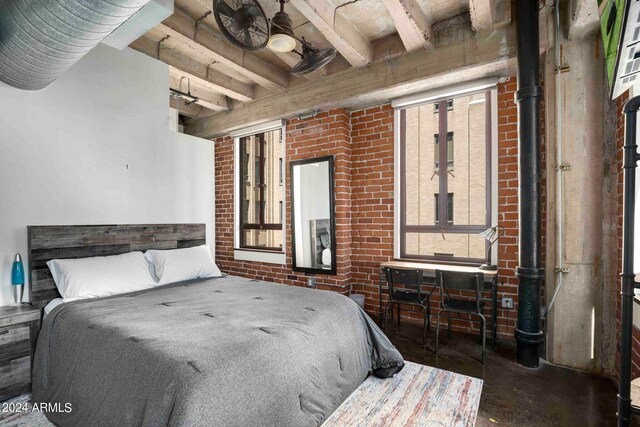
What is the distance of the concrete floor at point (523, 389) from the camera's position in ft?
6.81

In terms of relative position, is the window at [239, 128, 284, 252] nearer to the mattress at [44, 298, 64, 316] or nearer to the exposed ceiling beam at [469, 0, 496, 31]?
the mattress at [44, 298, 64, 316]

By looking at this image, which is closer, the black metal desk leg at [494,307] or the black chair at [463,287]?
the black chair at [463,287]

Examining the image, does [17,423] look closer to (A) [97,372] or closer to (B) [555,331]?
(A) [97,372]

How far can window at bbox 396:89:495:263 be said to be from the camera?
3533 mm

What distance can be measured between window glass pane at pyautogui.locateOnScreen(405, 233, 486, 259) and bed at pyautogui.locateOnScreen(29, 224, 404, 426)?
1.59 metres

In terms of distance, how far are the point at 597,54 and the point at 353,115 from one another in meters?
2.41

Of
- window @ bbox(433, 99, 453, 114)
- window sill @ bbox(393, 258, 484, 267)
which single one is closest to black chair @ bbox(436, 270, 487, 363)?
window sill @ bbox(393, 258, 484, 267)

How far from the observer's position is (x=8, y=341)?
223cm

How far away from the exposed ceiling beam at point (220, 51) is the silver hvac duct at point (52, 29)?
1.08m

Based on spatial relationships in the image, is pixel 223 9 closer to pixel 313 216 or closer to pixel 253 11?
pixel 253 11

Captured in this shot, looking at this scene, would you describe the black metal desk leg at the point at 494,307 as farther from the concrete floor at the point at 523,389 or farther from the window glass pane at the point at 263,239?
the window glass pane at the point at 263,239

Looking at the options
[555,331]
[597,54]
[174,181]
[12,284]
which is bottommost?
[555,331]

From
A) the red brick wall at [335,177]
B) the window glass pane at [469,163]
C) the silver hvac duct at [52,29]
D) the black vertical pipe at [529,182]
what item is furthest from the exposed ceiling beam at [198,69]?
the black vertical pipe at [529,182]

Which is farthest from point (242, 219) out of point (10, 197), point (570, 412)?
point (570, 412)
